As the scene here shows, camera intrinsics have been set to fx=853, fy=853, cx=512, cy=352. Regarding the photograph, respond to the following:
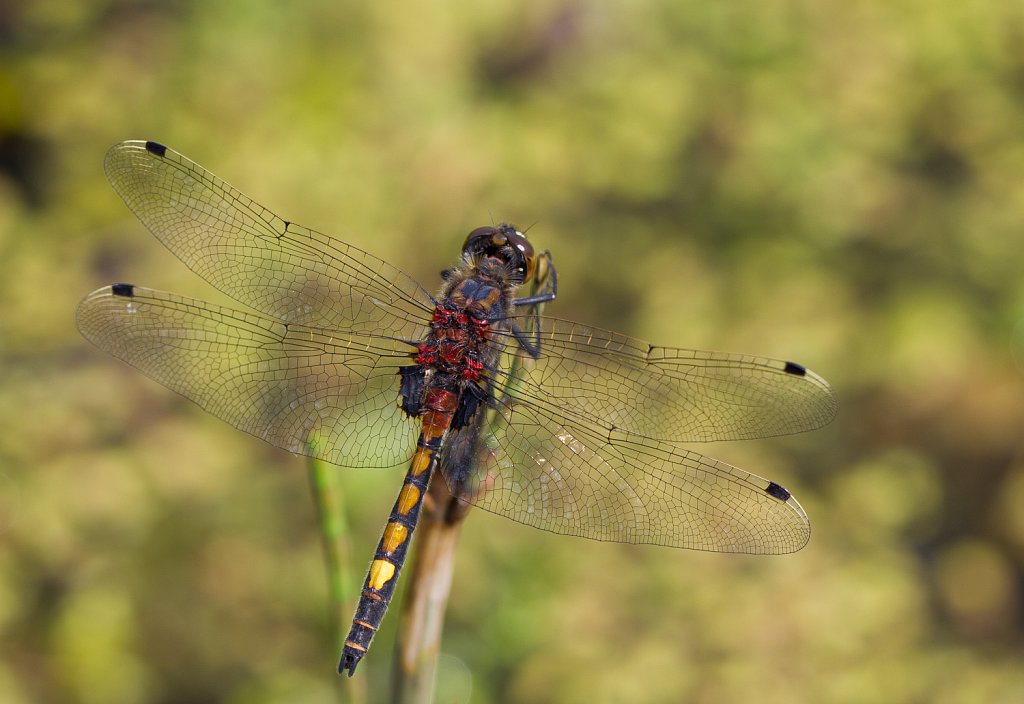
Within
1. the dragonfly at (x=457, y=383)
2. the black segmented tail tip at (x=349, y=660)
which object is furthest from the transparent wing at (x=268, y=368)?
the black segmented tail tip at (x=349, y=660)

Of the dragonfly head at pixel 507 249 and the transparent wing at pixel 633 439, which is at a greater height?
the dragonfly head at pixel 507 249

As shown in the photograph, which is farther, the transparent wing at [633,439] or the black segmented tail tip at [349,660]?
the transparent wing at [633,439]

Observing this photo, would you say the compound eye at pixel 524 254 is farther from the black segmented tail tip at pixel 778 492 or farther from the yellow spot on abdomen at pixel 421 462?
the black segmented tail tip at pixel 778 492

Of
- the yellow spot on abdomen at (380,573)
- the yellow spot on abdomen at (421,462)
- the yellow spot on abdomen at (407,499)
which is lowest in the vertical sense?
the yellow spot on abdomen at (380,573)

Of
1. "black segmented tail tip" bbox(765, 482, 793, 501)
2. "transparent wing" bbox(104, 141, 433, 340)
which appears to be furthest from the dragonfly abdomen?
"black segmented tail tip" bbox(765, 482, 793, 501)

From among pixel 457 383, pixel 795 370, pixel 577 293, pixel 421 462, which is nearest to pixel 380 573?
pixel 421 462

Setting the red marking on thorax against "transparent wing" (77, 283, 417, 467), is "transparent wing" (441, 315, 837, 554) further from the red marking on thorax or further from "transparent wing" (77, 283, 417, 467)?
"transparent wing" (77, 283, 417, 467)
